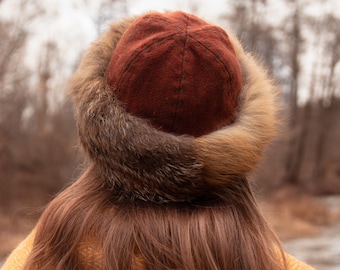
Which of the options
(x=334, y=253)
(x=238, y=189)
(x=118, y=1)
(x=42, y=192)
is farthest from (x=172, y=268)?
(x=42, y=192)

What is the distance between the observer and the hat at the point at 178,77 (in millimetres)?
1205

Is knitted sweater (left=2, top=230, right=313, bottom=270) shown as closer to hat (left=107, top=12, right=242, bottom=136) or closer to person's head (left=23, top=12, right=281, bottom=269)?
person's head (left=23, top=12, right=281, bottom=269)

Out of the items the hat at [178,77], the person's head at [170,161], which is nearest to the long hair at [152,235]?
the person's head at [170,161]

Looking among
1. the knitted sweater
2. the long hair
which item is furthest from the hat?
the knitted sweater

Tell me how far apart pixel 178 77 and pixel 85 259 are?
1.61 feet

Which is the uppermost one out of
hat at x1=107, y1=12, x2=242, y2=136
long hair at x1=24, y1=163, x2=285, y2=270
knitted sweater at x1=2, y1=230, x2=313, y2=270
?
hat at x1=107, y1=12, x2=242, y2=136

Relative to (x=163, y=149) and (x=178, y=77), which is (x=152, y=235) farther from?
(x=178, y=77)

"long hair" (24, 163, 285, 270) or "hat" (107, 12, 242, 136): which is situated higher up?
"hat" (107, 12, 242, 136)

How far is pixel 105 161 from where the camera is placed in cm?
128

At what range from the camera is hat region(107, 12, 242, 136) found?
3.95 feet

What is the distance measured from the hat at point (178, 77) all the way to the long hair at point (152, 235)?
0.65ft

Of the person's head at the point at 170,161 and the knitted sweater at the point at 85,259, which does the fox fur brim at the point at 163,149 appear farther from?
the knitted sweater at the point at 85,259

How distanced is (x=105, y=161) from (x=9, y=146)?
56.0 ft

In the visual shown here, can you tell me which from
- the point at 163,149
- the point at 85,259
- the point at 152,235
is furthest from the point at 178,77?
the point at 85,259
